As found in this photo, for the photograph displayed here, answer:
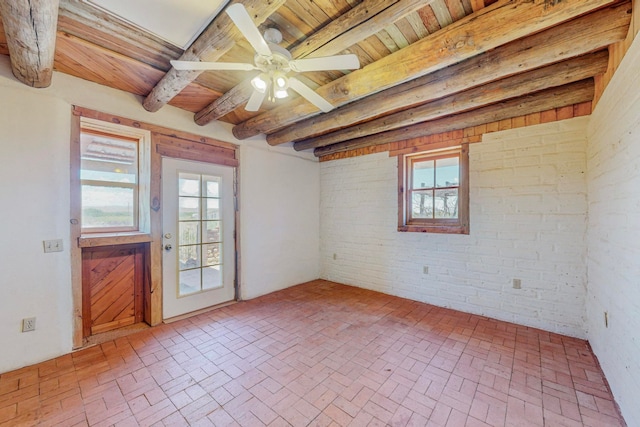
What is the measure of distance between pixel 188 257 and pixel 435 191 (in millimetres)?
3460

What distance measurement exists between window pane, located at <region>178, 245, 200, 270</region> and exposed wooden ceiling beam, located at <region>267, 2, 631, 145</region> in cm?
258

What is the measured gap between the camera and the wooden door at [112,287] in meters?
2.70

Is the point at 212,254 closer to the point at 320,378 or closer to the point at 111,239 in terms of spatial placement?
the point at 111,239

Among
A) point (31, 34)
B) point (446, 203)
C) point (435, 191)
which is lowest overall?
point (446, 203)

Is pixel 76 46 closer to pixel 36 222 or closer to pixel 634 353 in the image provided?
pixel 36 222

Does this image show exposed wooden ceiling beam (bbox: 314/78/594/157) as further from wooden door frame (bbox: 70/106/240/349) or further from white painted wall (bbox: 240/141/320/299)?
wooden door frame (bbox: 70/106/240/349)

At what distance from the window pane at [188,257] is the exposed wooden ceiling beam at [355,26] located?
8.43 ft

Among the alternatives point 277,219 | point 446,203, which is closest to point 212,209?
point 277,219

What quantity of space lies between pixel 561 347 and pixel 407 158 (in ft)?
9.01

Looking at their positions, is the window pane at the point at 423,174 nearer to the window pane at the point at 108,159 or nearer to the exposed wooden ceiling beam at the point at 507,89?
the exposed wooden ceiling beam at the point at 507,89

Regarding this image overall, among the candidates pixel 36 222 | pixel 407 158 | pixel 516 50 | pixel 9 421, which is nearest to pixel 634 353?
pixel 516 50

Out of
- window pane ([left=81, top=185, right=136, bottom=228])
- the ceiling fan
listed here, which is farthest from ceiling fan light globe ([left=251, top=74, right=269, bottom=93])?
window pane ([left=81, top=185, right=136, bottom=228])

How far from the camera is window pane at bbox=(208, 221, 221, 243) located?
344cm

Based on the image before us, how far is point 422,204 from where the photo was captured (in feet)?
12.5
